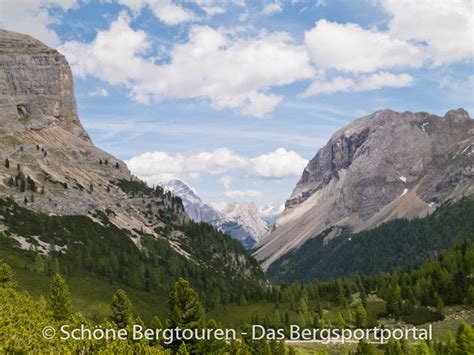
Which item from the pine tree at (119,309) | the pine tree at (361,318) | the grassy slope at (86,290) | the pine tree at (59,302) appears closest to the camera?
the pine tree at (119,309)

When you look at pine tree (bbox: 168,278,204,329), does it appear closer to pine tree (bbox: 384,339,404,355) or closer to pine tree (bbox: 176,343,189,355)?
pine tree (bbox: 176,343,189,355)

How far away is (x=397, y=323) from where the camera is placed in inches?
6186

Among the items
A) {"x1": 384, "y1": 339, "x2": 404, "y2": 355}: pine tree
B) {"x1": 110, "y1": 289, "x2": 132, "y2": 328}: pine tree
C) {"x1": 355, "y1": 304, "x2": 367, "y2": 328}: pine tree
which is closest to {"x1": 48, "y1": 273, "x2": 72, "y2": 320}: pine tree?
{"x1": 110, "y1": 289, "x2": 132, "y2": 328}: pine tree

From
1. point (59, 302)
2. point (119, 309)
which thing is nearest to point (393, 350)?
point (119, 309)

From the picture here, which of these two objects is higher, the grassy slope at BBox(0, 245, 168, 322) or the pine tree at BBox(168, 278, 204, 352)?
the pine tree at BBox(168, 278, 204, 352)

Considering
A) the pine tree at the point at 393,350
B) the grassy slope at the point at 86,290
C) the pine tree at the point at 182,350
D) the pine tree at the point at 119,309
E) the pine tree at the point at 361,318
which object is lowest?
the pine tree at the point at 361,318

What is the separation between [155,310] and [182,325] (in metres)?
138

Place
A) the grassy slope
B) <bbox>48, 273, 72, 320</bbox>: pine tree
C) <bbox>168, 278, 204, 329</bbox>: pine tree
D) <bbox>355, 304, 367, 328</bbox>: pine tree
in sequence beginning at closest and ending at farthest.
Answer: <bbox>168, 278, 204, 329</bbox>: pine tree, <bbox>48, 273, 72, 320</bbox>: pine tree, the grassy slope, <bbox>355, 304, 367, 328</bbox>: pine tree

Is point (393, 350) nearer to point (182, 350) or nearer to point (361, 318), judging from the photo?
point (361, 318)

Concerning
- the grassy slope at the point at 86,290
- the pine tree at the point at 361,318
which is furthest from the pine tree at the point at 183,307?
the pine tree at the point at 361,318

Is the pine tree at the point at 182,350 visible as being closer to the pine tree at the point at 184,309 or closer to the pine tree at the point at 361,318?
the pine tree at the point at 184,309

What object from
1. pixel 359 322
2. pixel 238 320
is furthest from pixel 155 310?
pixel 359 322

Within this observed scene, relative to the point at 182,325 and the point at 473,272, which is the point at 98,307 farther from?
the point at 473,272

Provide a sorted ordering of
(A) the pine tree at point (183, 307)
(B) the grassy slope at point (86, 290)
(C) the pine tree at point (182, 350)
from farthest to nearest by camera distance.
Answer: (B) the grassy slope at point (86, 290), (A) the pine tree at point (183, 307), (C) the pine tree at point (182, 350)
